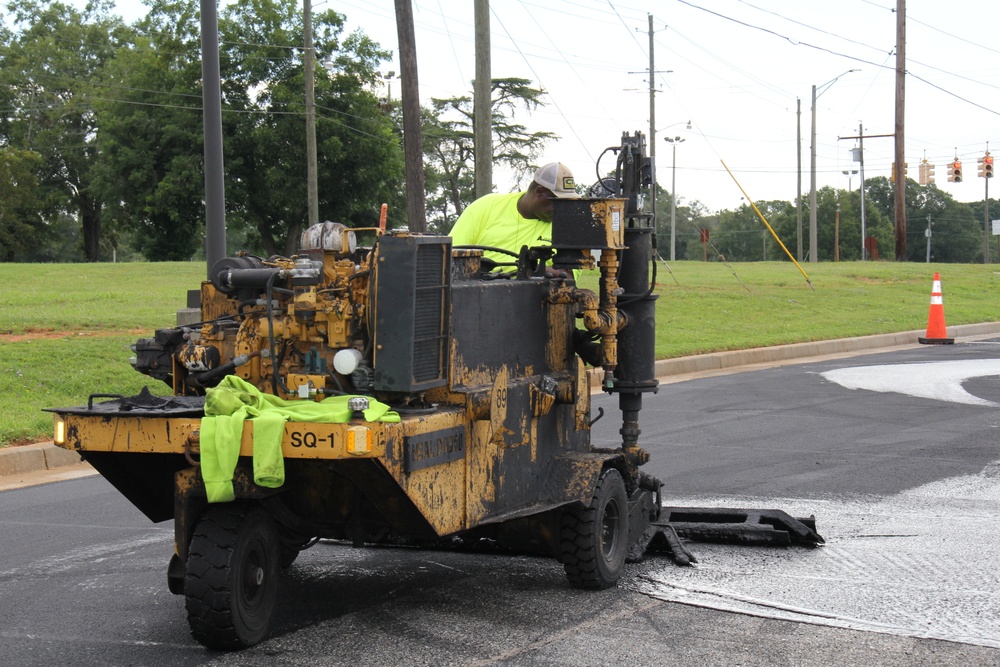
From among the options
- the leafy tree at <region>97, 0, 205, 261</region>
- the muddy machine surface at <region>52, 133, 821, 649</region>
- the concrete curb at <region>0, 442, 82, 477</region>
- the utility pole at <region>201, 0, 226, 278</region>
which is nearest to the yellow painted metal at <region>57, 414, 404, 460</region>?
the muddy machine surface at <region>52, 133, 821, 649</region>

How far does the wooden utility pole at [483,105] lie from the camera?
17.8 m

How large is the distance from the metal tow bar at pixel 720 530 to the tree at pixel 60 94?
54.2 metres

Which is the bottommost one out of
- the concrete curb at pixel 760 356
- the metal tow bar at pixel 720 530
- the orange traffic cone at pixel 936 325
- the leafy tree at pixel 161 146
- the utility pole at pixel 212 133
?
the metal tow bar at pixel 720 530

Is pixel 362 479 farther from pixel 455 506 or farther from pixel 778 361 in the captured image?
pixel 778 361

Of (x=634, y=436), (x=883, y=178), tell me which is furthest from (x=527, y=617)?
(x=883, y=178)

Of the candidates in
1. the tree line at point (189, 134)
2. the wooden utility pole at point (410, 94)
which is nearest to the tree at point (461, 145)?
the tree line at point (189, 134)

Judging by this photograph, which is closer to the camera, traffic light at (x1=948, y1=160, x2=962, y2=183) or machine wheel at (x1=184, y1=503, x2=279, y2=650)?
machine wheel at (x1=184, y1=503, x2=279, y2=650)

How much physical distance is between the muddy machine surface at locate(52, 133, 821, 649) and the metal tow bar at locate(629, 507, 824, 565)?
107mm

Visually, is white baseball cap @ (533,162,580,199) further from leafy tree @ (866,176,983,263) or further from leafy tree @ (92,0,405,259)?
leafy tree @ (866,176,983,263)

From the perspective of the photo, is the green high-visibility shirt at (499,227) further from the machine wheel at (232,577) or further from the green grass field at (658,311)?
the green grass field at (658,311)

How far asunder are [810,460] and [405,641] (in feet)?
17.6

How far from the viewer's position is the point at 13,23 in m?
71.7

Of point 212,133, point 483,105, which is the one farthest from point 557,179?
point 483,105

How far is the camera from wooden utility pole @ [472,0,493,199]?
17766 mm
